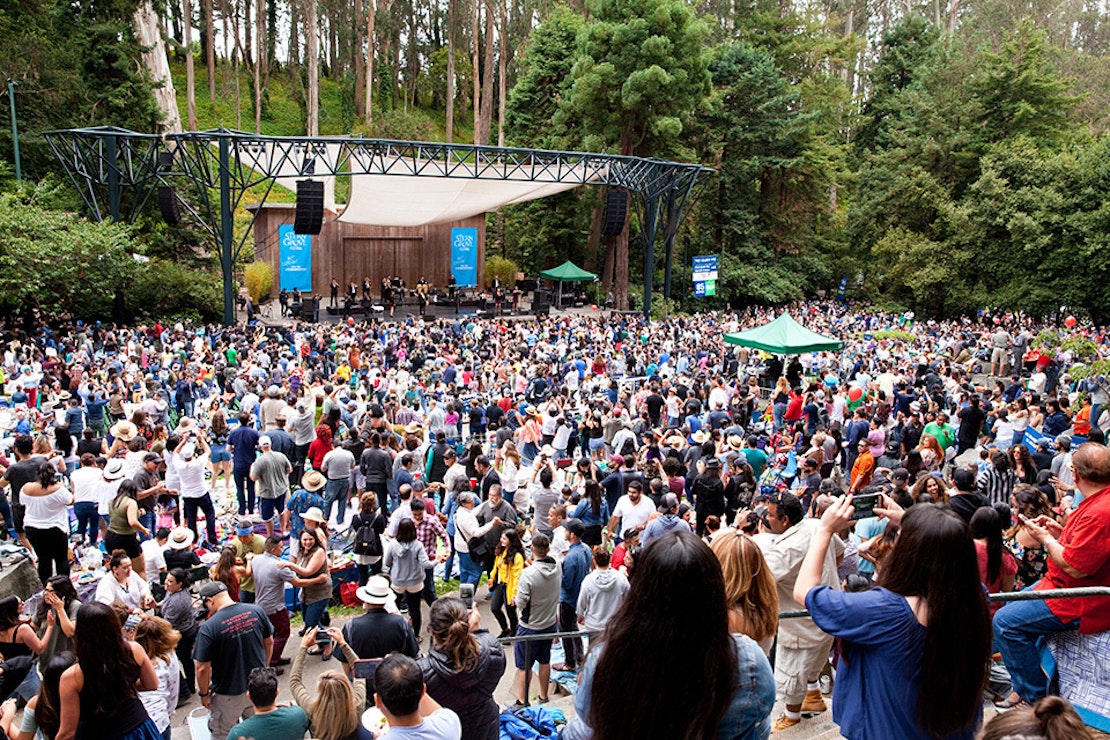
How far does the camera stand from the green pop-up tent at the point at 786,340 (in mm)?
14805

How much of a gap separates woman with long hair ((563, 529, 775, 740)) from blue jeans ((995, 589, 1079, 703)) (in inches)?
76.5

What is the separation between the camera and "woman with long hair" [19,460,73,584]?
673 centimetres

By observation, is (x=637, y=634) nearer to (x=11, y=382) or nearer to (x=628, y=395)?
(x=628, y=395)

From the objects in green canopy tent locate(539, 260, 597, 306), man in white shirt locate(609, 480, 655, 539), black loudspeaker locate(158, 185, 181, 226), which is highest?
black loudspeaker locate(158, 185, 181, 226)

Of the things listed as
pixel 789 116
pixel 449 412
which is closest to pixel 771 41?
pixel 789 116

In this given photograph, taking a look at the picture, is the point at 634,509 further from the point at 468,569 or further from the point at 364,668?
the point at 364,668

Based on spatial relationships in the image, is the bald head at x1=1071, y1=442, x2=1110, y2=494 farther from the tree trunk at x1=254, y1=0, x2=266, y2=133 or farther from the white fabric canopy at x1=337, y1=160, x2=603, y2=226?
the tree trunk at x1=254, y1=0, x2=266, y2=133

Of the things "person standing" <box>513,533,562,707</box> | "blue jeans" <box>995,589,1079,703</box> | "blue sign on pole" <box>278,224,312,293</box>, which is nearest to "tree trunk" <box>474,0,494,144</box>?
"blue sign on pole" <box>278,224,312,293</box>

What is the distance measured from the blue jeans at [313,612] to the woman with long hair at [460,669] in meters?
2.49

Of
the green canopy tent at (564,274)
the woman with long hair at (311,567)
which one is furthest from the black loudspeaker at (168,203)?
the woman with long hair at (311,567)

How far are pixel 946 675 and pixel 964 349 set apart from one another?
19.1 metres

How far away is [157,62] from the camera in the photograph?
98.6 feet

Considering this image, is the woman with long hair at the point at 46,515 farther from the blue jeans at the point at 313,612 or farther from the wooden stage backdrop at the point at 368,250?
the wooden stage backdrop at the point at 368,250

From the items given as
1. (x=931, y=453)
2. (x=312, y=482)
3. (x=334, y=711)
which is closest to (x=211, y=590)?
(x=334, y=711)
